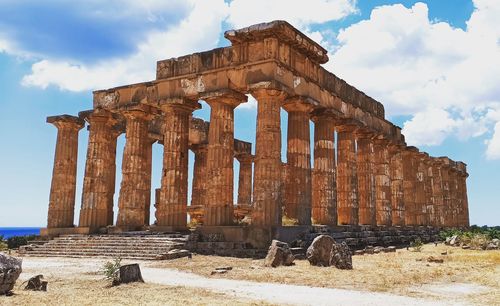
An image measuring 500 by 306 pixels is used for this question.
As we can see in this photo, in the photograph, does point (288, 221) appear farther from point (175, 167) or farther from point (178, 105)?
point (178, 105)

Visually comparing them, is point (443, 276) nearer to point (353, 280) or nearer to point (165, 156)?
point (353, 280)

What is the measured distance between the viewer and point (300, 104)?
71.9ft

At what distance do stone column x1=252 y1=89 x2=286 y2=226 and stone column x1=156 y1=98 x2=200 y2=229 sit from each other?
4.52 meters

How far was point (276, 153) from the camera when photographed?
777 inches

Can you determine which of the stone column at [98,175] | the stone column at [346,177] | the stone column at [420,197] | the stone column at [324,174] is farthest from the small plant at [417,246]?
the stone column at [98,175]

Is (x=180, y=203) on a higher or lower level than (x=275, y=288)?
higher

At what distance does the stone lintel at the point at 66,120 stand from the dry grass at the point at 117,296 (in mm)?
18187

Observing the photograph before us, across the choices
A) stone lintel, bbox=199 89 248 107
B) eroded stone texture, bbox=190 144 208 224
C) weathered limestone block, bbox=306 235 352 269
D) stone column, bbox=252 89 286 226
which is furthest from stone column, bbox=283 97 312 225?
eroded stone texture, bbox=190 144 208 224

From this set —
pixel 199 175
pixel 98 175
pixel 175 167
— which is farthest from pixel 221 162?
pixel 199 175

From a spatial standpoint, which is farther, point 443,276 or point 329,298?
point 443,276

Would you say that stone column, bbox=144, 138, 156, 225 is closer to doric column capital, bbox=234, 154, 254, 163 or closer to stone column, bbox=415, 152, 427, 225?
doric column capital, bbox=234, 154, 254, 163

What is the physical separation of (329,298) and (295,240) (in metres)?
10.1

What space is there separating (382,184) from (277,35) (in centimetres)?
1446

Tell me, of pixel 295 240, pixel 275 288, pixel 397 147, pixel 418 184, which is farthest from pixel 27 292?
pixel 418 184
